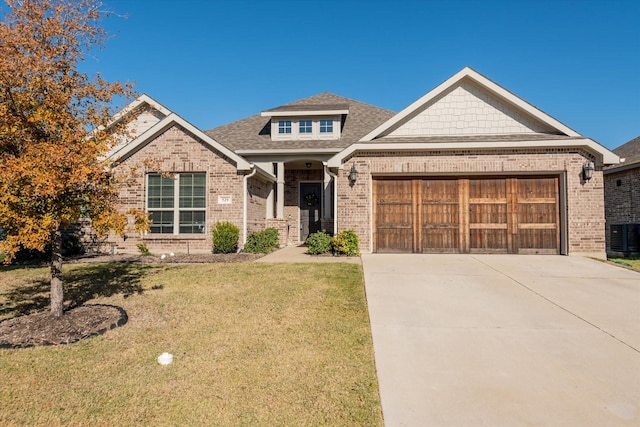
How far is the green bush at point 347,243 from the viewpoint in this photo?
10.4 metres

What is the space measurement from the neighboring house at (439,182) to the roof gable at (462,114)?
0.03m

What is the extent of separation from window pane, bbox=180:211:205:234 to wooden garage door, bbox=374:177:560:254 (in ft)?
19.5

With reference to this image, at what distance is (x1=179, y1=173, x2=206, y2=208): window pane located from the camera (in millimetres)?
11719

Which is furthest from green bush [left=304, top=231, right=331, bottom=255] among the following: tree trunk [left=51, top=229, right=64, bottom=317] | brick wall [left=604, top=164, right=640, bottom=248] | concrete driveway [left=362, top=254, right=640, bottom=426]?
brick wall [left=604, top=164, right=640, bottom=248]

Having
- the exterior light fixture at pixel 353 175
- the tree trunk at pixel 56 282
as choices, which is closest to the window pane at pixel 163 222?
the exterior light fixture at pixel 353 175

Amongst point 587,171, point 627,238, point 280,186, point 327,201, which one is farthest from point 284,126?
point 627,238

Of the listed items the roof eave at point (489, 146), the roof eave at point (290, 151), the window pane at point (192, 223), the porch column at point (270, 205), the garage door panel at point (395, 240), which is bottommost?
the garage door panel at point (395, 240)

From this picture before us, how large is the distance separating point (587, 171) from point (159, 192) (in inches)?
538

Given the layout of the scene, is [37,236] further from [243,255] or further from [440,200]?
[440,200]

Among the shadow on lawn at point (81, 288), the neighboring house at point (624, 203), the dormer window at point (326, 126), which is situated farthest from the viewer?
the dormer window at point (326, 126)

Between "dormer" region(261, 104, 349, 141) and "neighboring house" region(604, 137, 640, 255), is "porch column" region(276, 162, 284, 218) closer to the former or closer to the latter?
"dormer" region(261, 104, 349, 141)

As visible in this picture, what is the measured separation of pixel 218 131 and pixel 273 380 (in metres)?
15.9

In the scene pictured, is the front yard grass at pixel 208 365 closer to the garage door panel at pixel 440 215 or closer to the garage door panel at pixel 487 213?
the garage door panel at pixel 440 215

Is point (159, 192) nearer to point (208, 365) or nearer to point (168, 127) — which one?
point (168, 127)
